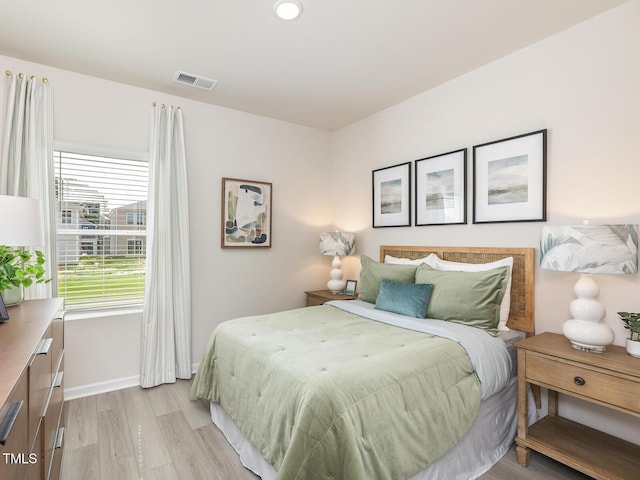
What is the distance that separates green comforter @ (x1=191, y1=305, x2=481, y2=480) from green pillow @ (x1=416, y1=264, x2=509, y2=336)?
36cm

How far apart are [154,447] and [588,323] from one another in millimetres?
2679

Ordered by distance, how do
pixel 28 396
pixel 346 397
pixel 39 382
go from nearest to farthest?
pixel 28 396
pixel 39 382
pixel 346 397

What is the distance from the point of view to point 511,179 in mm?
2570

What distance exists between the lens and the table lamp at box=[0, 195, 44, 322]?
1660 mm

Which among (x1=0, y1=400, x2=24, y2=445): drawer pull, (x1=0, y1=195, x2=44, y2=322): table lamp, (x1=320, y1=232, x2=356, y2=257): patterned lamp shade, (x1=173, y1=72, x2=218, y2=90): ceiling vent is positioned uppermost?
(x1=173, y1=72, x2=218, y2=90): ceiling vent

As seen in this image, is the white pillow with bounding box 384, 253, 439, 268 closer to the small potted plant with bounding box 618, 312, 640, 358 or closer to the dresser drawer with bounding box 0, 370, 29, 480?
the small potted plant with bounding box 618, 312, 640, 358

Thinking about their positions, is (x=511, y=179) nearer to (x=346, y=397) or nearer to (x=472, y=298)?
(x=472, y=298)

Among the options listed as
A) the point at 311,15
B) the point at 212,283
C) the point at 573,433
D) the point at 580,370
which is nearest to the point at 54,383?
the point at 212,283

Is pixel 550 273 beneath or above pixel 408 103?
beneath

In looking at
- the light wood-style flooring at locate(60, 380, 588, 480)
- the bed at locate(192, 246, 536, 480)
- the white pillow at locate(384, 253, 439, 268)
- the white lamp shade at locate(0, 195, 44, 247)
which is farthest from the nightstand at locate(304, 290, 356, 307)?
the white lamp shade at locate(0, 195, 44, 247)

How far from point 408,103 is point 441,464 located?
298 cm

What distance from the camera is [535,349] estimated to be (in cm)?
196

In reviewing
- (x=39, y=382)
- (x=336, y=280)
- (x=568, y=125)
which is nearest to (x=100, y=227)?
(x=39, y=382)

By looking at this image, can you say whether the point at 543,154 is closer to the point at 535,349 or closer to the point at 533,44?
the point at 533,44
